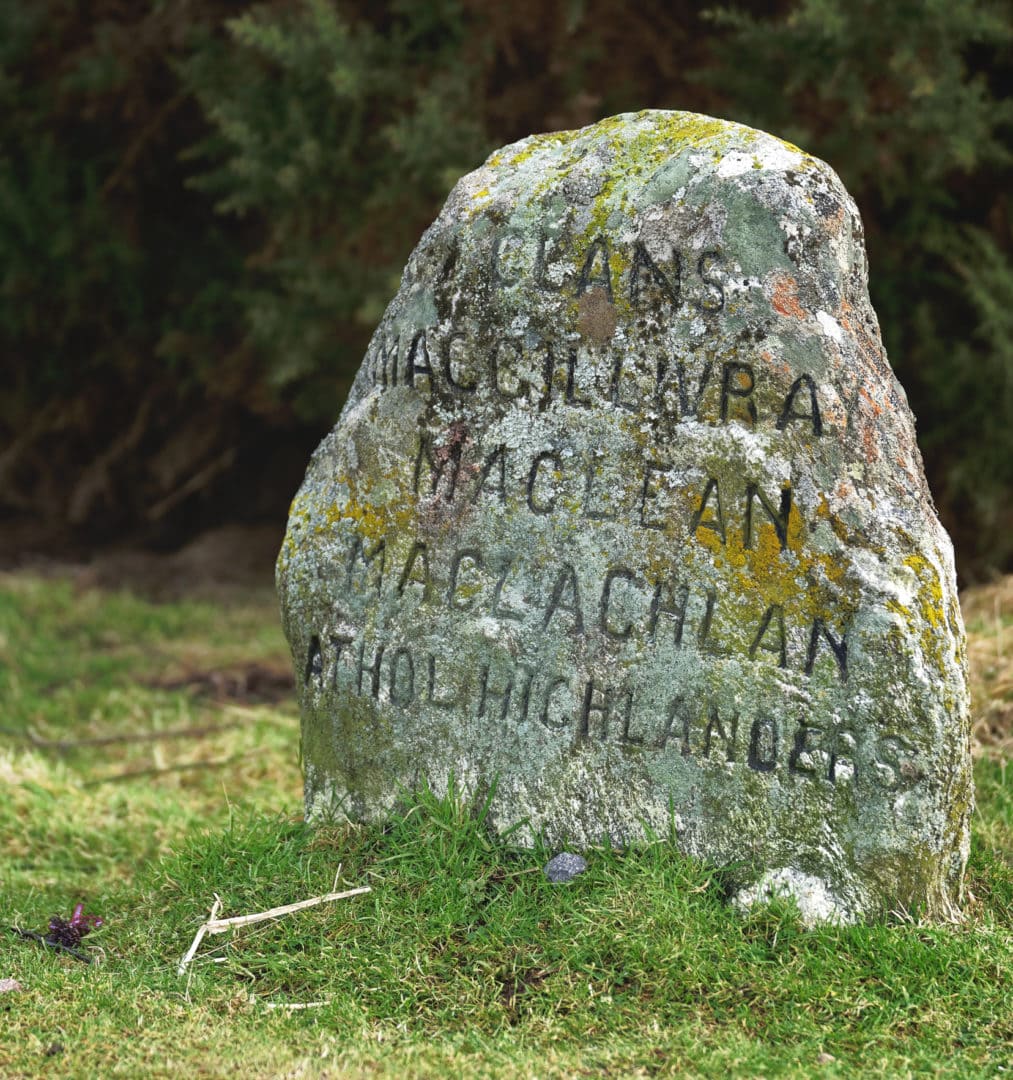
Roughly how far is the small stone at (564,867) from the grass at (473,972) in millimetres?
32

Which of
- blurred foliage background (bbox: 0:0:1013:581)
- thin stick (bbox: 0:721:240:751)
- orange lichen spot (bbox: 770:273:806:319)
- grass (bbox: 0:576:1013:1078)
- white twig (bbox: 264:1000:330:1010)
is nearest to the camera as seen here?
grass (bbox: 0:576:1013:1078)

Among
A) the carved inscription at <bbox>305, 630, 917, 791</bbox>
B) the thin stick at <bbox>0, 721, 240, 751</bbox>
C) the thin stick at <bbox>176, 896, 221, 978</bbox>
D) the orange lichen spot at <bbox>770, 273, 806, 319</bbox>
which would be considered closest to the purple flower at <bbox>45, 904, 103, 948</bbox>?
the thin stick at <bbox>176, 896, 221, 978</bbox>

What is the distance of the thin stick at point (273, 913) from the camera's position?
313 centimetres

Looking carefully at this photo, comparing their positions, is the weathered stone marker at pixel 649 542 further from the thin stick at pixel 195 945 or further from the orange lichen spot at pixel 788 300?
the thin stick at pixel 195 945

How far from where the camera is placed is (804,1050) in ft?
8.70

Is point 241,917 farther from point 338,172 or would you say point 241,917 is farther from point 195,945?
point 338,172

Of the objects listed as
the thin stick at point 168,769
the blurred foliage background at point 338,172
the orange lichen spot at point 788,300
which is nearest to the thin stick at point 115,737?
the thin stick at point 168,769

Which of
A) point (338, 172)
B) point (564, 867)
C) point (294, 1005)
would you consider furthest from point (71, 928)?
point (338, 172)

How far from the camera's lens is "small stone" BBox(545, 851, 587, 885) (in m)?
3.17

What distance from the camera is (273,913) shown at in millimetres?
3150

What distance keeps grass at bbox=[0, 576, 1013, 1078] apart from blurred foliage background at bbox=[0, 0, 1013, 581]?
377cm

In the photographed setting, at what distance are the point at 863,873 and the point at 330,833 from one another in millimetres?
1397

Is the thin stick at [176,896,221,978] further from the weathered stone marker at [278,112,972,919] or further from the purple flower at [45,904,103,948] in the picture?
the weathered stone marker at [278,112,972,919]

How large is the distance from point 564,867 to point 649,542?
0.83 m
